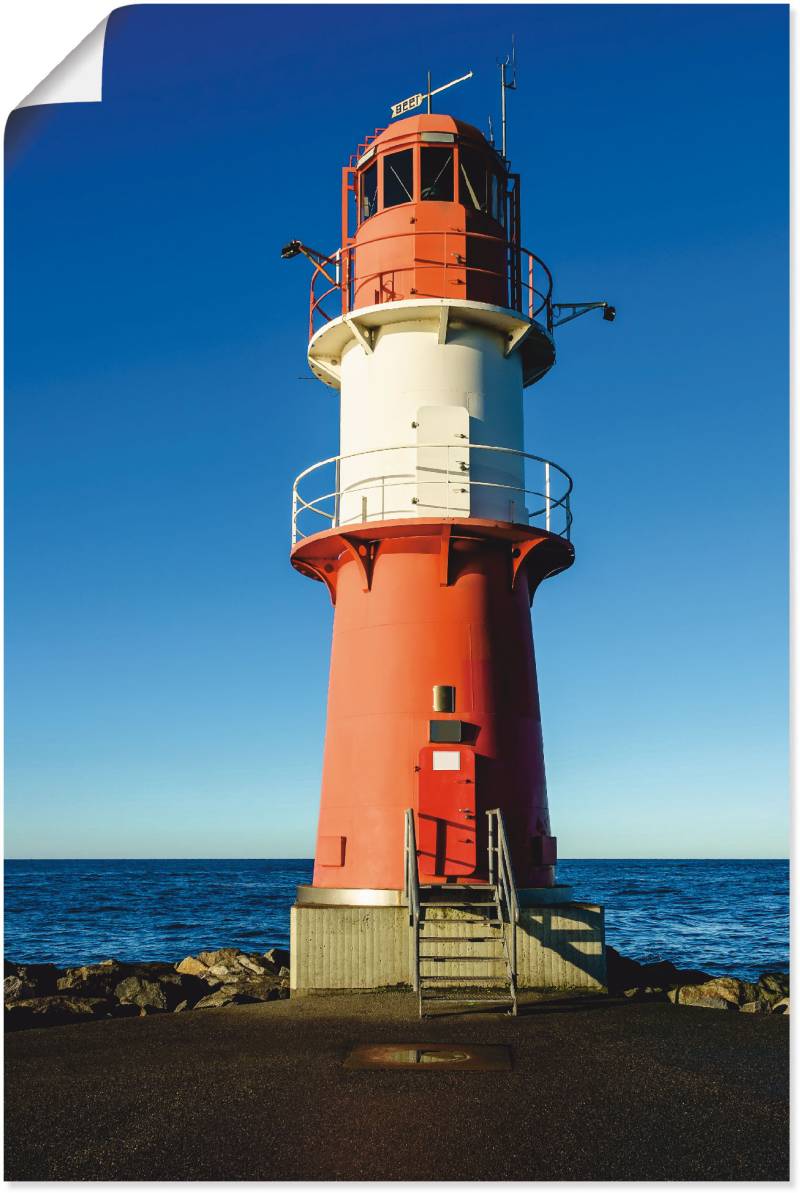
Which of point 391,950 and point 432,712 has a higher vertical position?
point 432,712

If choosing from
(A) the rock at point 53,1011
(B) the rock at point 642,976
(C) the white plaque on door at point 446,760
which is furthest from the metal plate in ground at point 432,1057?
(B) the rock at point 642,976

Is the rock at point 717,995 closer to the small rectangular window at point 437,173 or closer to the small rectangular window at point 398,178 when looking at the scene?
the small rectangular window at point 437,173

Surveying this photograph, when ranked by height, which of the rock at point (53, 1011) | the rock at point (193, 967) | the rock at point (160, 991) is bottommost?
the rock at point (193, 967)

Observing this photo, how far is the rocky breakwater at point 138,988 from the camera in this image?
12797mm

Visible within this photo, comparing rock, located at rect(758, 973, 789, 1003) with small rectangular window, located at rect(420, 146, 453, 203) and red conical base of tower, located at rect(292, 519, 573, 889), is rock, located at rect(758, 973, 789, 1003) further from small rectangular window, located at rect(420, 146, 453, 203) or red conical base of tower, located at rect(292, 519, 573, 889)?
small rectangular window, located at rect(420, 146, 453, 203)

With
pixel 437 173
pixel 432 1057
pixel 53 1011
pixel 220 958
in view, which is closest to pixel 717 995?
pixel 432 1057

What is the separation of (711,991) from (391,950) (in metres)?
4.03

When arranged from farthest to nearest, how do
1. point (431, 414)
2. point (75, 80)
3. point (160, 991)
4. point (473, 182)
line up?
point (473, 182) → point (160, 991) → point (431, 414) → point (75, 80)

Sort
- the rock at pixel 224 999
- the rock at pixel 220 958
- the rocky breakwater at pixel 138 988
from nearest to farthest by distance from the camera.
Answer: the rocky breakwater at pixel 138 988 < the rock at pixel 224 999 < the rock at pixel 220 958

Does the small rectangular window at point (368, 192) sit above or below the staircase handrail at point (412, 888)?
above

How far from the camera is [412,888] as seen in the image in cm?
1151

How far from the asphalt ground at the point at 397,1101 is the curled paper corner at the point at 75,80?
575 centimetres

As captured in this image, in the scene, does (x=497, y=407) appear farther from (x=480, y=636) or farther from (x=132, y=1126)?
(x=132, y=1126)

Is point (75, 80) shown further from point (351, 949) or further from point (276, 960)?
point (276, 960)
